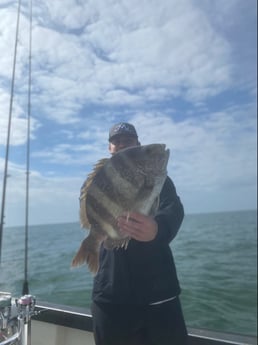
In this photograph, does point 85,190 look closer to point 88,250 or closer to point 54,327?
point 88,250

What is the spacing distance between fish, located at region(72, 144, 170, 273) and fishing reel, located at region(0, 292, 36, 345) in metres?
0.40

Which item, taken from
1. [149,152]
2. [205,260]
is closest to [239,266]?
[205,260]

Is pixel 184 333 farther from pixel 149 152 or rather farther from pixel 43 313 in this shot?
pixel 43 313

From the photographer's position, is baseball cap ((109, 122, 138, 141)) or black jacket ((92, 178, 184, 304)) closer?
black jacket ((92, 178, 184, 304))

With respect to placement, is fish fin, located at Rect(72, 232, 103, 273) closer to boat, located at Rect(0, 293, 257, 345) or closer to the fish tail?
the fish tail

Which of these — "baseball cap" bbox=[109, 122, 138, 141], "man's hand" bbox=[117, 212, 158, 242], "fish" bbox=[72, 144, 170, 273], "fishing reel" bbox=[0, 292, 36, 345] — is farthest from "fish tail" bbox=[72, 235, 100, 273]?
"baseball cap" bbox=[109, 122, 138, 141]

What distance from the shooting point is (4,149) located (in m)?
2.63

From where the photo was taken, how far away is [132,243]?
181 cm

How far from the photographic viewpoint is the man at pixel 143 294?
173 cm

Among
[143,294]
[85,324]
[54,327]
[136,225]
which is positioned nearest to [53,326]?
[54,327]

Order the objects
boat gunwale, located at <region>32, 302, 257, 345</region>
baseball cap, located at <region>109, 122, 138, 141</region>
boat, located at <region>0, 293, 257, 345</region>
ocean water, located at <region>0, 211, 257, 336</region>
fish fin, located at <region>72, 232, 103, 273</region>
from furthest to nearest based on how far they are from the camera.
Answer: ocean water, located at <region>0, 211, 257, 336</region>, boat gunwale, located at <region>32, 302, 257, 345</region>, baseball cap, located at <region>109, 122, 138, 141</region>, boat, located at <region>0, 293, 257, 345</region>, fish fin, located at <region>72, 232, 103, 273</region>

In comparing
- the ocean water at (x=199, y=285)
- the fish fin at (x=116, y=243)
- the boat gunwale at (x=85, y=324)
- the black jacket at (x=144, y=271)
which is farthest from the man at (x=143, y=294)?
the ocean water at (x=199, y=285)

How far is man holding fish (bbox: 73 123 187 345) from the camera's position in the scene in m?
1.54

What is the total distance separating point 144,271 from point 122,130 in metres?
0.76
